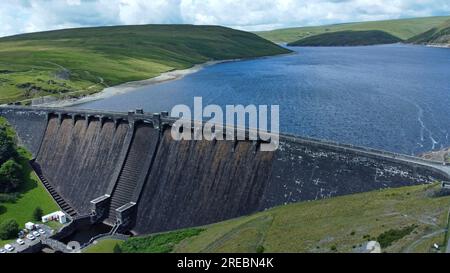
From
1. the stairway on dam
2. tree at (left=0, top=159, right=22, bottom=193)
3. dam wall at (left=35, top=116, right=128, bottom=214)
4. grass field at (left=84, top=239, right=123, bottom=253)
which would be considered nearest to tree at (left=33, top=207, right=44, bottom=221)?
the stairway on dam

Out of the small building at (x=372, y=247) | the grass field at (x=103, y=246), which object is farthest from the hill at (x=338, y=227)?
the grass field at (x=103, y=246)

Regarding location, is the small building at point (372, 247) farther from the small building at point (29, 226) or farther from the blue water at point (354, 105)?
the blue water at point (354, 105)

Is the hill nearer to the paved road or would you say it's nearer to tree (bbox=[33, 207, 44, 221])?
the paved road

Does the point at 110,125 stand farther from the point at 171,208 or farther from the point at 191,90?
the point at 191,90
